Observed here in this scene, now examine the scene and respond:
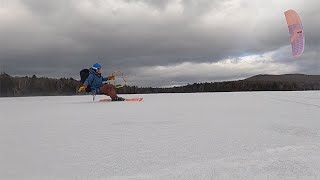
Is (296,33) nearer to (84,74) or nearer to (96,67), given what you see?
(96,67)

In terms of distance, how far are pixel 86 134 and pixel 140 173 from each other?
3.09 meters

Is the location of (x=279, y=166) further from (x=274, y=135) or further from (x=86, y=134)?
(x=86, y=134)

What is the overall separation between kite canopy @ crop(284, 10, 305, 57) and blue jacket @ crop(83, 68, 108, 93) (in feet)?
35.4

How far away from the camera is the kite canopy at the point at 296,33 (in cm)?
1900

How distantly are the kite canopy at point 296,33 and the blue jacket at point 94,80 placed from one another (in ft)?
35.4

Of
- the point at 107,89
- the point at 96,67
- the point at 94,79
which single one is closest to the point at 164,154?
the point at 94,79

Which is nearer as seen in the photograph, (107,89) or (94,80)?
(94,80)

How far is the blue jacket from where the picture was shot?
1638 cm

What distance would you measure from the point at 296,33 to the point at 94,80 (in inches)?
457

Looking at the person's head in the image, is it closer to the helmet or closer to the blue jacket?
the helmet

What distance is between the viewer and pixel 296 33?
62.7 ft

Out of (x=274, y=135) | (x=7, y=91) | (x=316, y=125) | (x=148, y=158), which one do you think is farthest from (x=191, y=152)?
(x=7, y=91)

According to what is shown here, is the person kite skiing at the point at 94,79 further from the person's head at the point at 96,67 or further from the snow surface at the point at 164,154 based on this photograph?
the snow surface at the point at 164,154

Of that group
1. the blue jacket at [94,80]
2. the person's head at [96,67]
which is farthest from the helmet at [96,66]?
the blue jacket at [94,80]
